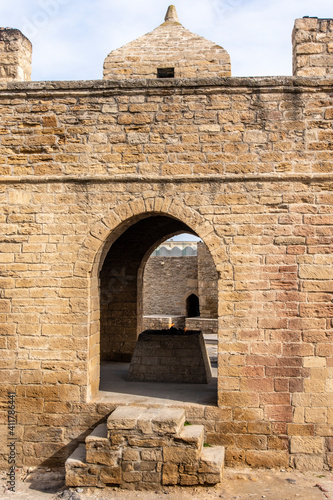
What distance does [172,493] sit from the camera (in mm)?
4832

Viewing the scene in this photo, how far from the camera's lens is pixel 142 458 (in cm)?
495

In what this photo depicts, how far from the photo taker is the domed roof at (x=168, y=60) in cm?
696

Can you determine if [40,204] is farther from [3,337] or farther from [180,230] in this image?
[180,230]

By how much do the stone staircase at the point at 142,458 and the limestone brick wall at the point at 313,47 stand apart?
461cm

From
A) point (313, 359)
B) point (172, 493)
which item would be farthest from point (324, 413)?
point (172, 493)

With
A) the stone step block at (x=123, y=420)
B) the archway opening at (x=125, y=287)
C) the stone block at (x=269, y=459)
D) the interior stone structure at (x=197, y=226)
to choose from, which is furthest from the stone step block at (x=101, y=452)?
the archway opening at (x=125, y=287)

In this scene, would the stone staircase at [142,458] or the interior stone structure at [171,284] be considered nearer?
the stone staircase at [142,458]

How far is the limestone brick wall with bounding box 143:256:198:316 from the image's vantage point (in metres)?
20.2

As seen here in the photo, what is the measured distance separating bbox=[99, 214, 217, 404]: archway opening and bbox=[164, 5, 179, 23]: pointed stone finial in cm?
351

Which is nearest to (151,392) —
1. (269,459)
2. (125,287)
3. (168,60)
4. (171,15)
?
(269,459)

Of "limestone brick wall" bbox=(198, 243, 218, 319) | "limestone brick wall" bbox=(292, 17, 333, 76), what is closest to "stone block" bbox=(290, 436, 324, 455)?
"limestone brick wall" bbox=(292, 17, 333, 76)

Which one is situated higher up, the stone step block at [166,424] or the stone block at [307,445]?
the stone step block at [166,424]

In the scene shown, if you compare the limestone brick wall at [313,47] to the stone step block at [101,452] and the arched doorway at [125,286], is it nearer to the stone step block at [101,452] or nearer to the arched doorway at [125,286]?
the arched doorway at [125,286]

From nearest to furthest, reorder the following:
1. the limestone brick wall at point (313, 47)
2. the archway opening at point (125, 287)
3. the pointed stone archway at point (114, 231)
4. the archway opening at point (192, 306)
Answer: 1. the pointed stone archway at point (114, 231)
2. the limestone brick wall at point (313, 47)
3. the archway opening at point (125, 287)
4. the archway opening at point (192, 306)
